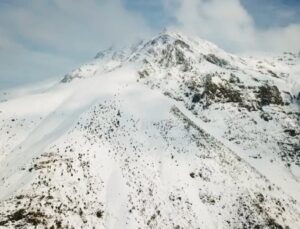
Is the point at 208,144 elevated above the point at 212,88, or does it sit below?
below

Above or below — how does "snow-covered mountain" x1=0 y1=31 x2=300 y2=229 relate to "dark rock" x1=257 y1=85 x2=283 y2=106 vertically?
below

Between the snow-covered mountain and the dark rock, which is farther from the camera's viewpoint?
the dark rock

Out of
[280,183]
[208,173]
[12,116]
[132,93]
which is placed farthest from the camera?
[132,93]

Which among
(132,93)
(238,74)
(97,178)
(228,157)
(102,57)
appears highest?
(102,57)

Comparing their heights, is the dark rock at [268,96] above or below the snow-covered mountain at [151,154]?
above

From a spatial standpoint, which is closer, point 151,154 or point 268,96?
point 151,154

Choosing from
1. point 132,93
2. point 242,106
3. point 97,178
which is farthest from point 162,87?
point 97,178

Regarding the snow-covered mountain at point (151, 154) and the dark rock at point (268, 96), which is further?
the dark rock at point (268, 96)

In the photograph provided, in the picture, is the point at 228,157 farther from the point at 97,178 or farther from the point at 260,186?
the point at 97,178
